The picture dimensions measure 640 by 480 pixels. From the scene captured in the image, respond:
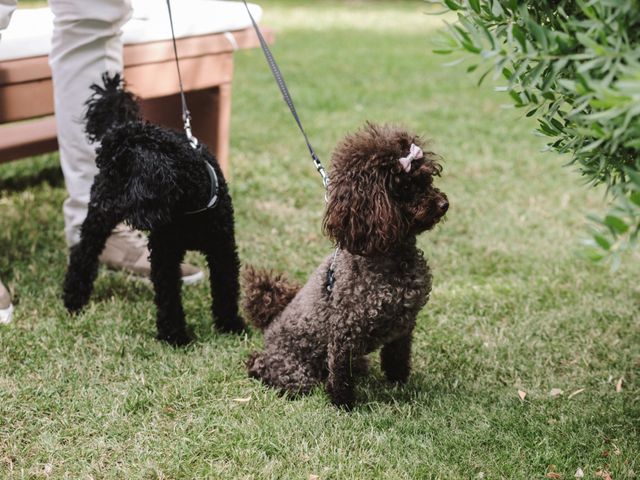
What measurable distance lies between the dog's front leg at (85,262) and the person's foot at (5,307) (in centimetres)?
25

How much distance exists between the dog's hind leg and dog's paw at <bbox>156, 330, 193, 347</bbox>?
184mm

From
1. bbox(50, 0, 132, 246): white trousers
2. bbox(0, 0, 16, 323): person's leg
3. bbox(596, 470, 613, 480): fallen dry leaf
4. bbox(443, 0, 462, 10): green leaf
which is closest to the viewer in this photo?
bbox(443, 0, 462, 10): green leaf

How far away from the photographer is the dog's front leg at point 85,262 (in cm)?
340

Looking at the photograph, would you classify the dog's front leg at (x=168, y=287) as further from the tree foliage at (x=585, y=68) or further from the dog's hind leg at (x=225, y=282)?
the tree foliage at (x=585, y=68)

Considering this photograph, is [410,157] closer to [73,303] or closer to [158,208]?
[158,208]

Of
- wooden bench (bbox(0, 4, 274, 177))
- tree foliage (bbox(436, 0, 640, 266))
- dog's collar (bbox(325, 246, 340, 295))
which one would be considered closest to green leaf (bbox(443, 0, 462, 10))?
tree foliage (bbox(436, 0, 640, 266))

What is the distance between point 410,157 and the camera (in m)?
2.51

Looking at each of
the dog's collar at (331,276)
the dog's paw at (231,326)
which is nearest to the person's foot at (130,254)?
the dog's paw at (231,326)

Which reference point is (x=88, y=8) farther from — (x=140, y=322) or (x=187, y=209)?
(x=140, y=322)

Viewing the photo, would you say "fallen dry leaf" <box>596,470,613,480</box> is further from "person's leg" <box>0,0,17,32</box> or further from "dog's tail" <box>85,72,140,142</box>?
"person's leg" <box>0,0,17,32</box>

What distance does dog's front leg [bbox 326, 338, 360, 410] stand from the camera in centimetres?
272

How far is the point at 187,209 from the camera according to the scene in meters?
3.06

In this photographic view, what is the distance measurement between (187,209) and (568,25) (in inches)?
65.8

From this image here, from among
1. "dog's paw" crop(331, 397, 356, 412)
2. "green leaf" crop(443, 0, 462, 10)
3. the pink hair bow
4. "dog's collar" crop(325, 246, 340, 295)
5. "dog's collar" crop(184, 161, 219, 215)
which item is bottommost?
"dog's paw" crop(331, 397, 356, 412)
